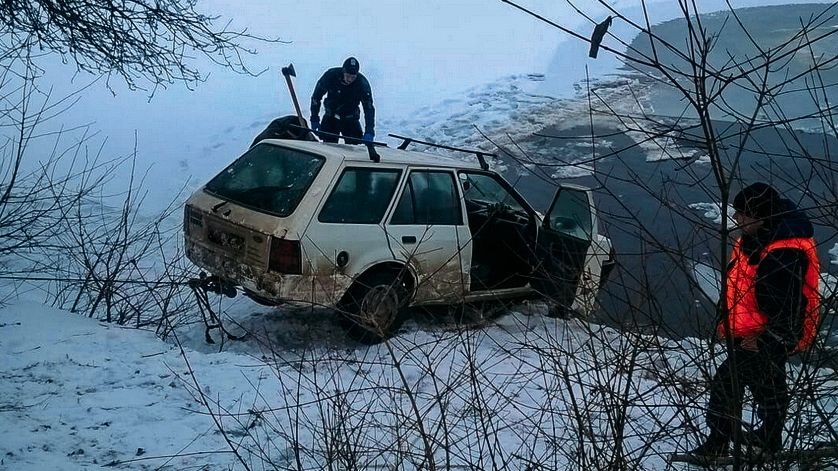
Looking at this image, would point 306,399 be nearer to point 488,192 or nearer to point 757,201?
point 757,201

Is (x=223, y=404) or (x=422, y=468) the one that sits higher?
(x=422, y=468)

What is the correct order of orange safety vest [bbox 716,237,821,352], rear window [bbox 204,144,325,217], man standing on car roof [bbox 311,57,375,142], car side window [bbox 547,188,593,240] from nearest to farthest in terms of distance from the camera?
orange safety vest [bbox 716,237,821,352]
rear window [bbox 204,144,325,217]
car side window [bbox 547,188,593,240]
man standing on car roof [bbox 311,57,375,142]

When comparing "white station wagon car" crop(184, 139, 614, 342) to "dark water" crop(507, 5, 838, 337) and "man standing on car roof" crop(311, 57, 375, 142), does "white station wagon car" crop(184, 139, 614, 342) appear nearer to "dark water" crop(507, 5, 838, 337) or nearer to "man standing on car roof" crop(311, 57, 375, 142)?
"dark water" crop(507, 5, 838, 337)

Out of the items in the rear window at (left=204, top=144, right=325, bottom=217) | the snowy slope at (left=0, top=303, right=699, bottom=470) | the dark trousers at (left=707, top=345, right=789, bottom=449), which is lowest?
the snowy slope at (left=0, top=303, right=699, bottom=470)

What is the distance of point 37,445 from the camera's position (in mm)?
4449

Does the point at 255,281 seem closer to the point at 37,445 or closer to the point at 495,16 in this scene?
the point at 37,445

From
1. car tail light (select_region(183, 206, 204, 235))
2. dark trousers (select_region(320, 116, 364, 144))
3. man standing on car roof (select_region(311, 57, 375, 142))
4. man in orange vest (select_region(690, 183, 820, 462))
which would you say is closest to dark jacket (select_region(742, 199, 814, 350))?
man in orange vest (select_region(690, 183, 820, 462))

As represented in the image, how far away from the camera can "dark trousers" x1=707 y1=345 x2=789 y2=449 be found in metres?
2.77

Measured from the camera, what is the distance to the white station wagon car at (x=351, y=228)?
6.24 m

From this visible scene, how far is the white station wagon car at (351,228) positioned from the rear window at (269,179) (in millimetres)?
11

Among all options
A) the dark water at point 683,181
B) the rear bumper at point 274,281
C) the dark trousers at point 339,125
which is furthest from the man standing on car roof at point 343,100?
the rear bumper at point 274,281

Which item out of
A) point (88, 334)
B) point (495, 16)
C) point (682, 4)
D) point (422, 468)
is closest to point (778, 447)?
point (422, 468)

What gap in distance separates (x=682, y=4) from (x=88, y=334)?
16.3 feet

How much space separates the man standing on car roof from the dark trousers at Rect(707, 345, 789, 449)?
23.6 ft
